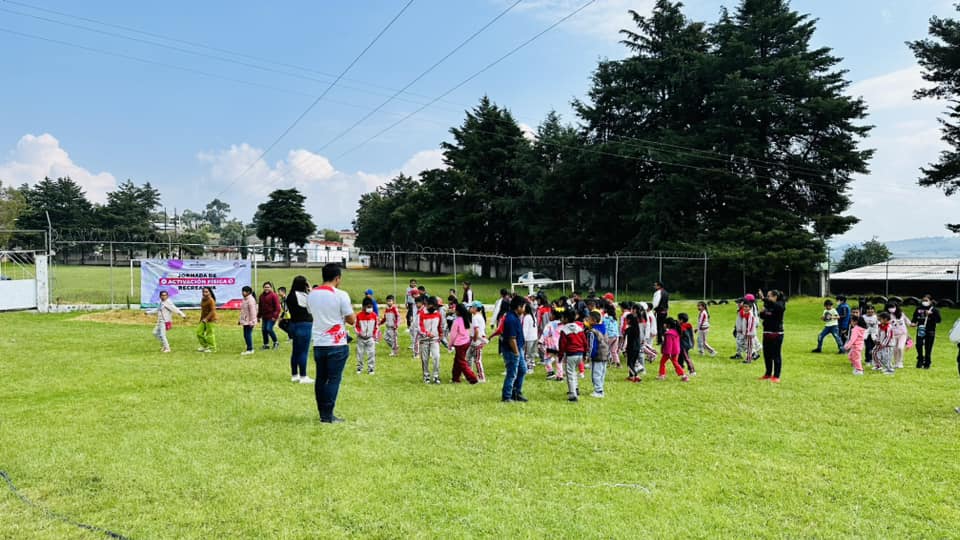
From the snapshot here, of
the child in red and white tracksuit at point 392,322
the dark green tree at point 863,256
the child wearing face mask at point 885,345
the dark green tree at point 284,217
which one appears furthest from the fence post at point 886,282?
the dark green tree at point 284,217

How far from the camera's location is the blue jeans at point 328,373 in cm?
736

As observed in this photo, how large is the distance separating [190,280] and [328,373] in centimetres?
1727

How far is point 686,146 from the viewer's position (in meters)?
38.9

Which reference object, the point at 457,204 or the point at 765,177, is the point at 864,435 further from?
the point at 457,204

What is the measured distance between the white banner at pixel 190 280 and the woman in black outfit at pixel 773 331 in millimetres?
18523

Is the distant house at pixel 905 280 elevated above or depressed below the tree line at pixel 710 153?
below

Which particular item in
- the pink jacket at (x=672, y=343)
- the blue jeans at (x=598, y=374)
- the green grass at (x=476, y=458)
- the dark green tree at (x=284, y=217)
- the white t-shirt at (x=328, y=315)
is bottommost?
the green grass at (x=476, y=458)

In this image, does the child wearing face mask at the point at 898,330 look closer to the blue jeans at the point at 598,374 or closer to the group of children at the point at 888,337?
the group of children at the point at 888,337

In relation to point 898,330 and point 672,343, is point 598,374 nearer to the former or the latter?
point 672,343

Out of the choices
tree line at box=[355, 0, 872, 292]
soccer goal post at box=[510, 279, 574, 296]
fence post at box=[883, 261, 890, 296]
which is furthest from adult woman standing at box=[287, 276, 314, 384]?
fence post at box=[883, 261, 890, 296]

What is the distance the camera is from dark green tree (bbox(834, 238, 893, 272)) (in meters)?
61.6

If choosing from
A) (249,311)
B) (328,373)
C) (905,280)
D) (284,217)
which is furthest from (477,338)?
(284,217)

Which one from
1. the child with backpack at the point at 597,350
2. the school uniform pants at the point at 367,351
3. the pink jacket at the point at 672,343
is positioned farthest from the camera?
Result: the school uniform pants at the point at 367,351

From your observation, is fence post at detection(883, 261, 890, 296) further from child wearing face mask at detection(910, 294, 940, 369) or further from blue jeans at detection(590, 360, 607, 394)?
blue jeans at detection(590, 360, 607, 394)
